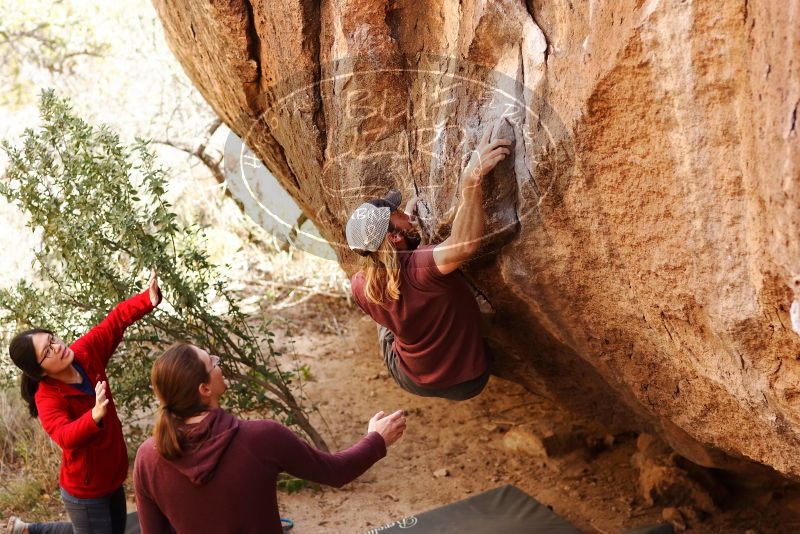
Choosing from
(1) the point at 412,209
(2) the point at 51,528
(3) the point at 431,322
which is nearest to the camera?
(3) the point at 431,322

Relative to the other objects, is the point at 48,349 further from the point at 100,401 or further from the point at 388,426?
the point at 388,426

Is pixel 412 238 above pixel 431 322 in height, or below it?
above

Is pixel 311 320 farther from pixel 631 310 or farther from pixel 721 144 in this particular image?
pixel 721 144

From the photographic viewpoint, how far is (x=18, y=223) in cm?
817

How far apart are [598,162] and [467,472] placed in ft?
9.47

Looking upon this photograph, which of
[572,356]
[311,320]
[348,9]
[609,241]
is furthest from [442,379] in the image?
[311,320]

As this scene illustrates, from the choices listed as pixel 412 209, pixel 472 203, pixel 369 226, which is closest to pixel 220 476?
pixel 369 226

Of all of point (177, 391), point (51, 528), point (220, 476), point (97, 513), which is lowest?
point (51, 528)

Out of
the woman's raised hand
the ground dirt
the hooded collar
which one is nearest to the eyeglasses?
the woman's raised hand

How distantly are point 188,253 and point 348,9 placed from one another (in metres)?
1.71

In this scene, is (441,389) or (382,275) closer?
(382,275)

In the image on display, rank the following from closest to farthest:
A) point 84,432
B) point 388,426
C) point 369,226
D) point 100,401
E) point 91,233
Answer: point 388,426
point 100,401
point 84,432
point 369,226
point 91,233

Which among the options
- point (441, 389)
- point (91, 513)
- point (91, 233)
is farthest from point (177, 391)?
point (91, 233)

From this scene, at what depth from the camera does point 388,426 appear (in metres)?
2.61
